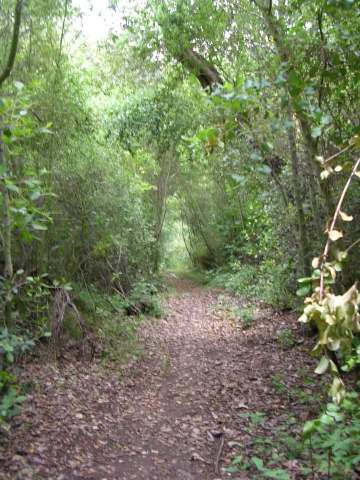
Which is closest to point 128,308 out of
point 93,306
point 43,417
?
point 93,306

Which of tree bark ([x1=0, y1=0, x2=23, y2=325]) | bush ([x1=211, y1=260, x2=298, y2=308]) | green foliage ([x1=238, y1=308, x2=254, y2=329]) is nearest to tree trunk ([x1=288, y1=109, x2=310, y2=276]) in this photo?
bush ([x1=211, y1=260, x2=298, y2=308])

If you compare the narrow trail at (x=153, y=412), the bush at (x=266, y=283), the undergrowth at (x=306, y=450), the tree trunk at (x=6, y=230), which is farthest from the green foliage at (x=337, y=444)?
the bush at (x=266, y=283)

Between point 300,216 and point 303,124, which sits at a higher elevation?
point 303,124

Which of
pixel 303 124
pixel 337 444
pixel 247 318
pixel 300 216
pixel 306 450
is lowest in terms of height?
pixel 306 450

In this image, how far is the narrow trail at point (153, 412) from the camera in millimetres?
4117

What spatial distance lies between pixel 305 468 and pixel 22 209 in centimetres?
326

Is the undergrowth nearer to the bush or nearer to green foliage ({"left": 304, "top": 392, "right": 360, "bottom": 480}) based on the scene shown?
green foliage ({"left": 304, "top": 392, "right": 360, "bottom": 480})

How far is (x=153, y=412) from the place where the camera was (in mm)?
5500

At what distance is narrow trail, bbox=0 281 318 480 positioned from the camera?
4.12 metres

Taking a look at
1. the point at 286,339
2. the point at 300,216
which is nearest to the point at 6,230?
the point at 300,216

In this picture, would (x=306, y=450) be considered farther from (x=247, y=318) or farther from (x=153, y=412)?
(x=247, y=318)

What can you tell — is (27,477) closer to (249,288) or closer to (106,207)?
(106,207)

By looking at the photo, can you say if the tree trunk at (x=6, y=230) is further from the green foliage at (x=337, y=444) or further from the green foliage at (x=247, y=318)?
the green foliage at (x=247, y=318)

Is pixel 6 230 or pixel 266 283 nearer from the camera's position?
pixel 6 230
